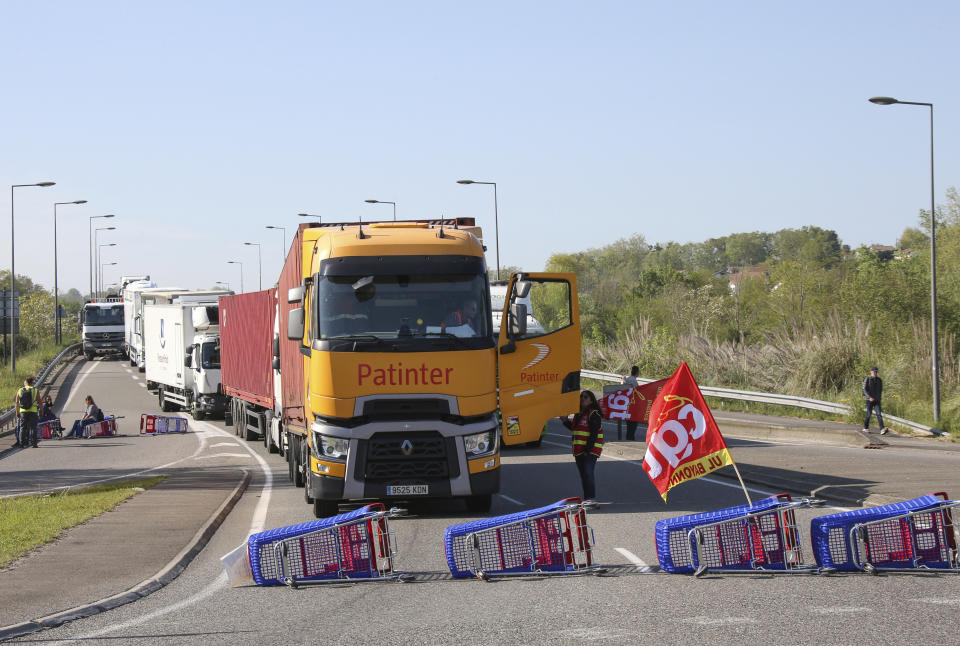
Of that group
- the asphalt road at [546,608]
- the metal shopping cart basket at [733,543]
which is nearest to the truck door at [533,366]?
the asphalt road at [546,608]

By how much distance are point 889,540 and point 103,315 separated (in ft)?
221

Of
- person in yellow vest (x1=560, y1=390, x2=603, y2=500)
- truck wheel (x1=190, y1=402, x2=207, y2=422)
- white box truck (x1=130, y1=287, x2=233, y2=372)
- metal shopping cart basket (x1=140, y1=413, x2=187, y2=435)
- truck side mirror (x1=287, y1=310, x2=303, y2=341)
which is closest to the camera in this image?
truck side mirror (x1=287, y1=310, x2=303, y2=341)

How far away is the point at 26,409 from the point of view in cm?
3014

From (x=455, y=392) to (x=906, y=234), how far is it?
14609cm

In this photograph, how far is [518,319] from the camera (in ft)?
47.4

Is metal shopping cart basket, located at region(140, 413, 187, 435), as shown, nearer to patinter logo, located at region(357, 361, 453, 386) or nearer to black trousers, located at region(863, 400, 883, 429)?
black trousers, located at region(863, 400, 883, 429)

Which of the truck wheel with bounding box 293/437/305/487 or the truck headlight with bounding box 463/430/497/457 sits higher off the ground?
the truck headlight with bounding box 463/430/497/457

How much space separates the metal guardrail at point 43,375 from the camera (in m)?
36.3

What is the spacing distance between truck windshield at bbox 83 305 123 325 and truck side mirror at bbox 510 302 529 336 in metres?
60.3

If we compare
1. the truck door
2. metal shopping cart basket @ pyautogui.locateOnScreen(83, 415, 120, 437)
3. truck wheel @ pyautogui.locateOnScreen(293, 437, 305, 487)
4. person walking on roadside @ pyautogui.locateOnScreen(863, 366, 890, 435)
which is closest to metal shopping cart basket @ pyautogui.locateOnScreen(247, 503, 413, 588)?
the truck door

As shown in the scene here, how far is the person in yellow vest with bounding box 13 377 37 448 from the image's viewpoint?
98.4ft

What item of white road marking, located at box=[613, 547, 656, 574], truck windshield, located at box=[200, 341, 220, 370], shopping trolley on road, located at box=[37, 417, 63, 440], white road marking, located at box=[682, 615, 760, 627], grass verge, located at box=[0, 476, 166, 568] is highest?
truck windshield, located at box=[200, 341, 220, 370]

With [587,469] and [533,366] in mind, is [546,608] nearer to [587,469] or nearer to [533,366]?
[587,469]

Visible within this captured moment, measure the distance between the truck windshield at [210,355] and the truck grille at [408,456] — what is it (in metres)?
23.9
